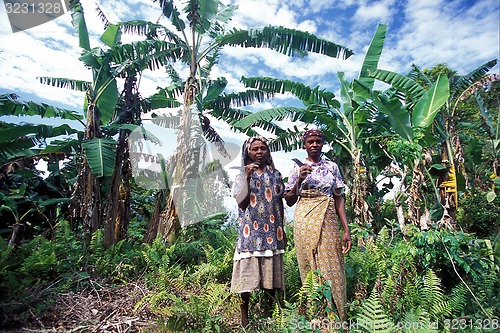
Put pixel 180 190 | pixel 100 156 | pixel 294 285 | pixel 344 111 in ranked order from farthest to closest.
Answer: pixel 344 111 < pixel 180 190 < pixel 100 156 < pixel 294 285

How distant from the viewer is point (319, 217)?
247cm

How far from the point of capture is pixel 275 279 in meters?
2.53

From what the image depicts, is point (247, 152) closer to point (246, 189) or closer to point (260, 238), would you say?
point (246, 189)

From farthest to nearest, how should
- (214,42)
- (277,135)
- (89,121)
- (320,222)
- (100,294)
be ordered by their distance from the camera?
(277,135) < (214,42) < (89,121) < (100,294) < (320,222)

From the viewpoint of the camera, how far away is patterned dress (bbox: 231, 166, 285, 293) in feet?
8.11

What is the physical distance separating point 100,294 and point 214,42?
4.58 m

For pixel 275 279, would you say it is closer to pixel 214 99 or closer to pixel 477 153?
pixel 214 99

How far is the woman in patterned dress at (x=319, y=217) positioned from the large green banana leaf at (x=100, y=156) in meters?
2.97

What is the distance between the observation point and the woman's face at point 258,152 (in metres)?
2.59

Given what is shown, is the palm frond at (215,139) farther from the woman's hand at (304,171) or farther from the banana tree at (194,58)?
the woman's hand at (304,171)

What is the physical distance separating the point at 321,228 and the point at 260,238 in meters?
0.50

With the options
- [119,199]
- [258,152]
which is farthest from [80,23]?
[258,152]

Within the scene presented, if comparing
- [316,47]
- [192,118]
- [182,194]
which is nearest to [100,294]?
[182,194]

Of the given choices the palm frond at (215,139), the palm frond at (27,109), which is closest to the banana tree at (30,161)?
the palm frond at (27,109)
